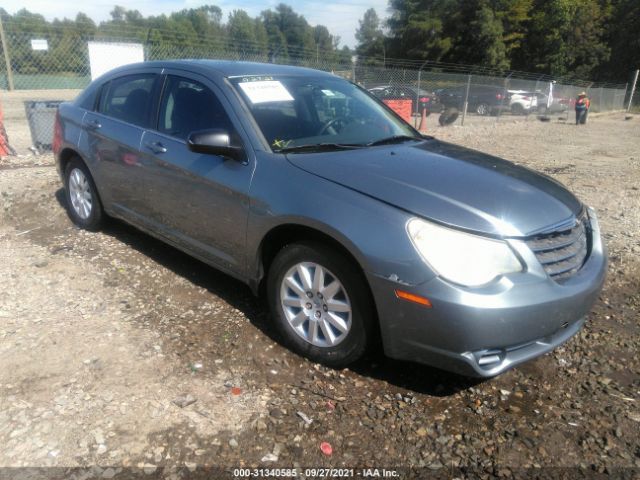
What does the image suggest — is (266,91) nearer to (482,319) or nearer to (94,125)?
(94,125)

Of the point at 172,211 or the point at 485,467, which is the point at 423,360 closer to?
the point at 485,467

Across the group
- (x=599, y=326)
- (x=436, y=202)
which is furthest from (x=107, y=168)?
(x=599, y=326)

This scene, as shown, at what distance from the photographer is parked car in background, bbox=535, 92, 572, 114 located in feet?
89.9

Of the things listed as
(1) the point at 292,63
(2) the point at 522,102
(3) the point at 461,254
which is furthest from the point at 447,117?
(3) the point at 461,254

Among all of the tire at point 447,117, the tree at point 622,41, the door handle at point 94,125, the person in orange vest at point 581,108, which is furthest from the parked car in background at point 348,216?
the tree at point 622,41

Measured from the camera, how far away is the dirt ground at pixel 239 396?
7.75 feet

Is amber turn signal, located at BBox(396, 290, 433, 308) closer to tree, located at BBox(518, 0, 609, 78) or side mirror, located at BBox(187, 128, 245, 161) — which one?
side mirror, located at BBox(187, 128, 245, 161)

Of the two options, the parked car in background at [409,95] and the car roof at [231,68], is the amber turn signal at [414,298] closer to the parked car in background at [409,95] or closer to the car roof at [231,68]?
the car roof at [231,68]

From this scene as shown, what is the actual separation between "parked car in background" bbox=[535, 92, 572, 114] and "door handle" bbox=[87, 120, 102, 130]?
26612mm

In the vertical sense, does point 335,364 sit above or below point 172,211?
below

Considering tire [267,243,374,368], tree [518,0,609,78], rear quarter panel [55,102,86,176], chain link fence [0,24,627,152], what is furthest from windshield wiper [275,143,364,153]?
tree [518,0,609,78]

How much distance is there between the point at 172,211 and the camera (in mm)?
3842

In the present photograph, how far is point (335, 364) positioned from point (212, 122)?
185 cm

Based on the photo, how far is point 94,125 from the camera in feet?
15.3
